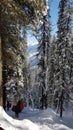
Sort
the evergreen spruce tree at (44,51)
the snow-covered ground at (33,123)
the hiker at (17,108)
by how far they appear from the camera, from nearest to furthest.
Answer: the snow-covered ground at (33,123) → the hiker at (17,108) → the evergreen spruce tree at (44,51)

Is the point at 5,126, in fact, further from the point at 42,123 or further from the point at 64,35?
the point at 64,35

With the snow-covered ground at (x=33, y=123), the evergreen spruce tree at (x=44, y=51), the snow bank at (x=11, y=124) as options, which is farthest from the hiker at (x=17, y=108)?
the evergreen spruce tree at (x=44, y=51)

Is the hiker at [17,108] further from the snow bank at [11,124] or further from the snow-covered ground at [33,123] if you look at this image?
the snow bank at [11,124]

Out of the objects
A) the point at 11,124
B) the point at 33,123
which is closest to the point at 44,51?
the point at 33,123

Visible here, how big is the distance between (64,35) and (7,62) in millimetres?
25481

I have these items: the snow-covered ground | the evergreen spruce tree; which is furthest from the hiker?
the evergreen spruce tree

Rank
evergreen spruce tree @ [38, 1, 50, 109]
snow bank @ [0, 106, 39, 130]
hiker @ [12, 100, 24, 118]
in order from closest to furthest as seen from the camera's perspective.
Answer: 1. snow bank @ [0, 106, 39, 130]
2. hiker @ [12, 100, 24, 118]
3. evergreen spruce tree @ [38, 1, 50, 109]

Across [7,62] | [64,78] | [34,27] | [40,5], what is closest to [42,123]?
[7,62]

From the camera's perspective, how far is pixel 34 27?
16.9m

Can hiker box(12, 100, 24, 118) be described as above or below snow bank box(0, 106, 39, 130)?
below

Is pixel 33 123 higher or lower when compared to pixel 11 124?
lower

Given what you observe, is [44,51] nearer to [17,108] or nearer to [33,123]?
[17,108]

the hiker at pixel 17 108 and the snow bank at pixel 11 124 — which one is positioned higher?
the snow bank at pixel 11 124

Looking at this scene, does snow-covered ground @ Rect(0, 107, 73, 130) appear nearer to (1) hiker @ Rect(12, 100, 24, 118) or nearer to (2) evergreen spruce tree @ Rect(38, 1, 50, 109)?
(1) hiker @ Rect(12, 100, 24, 118)
